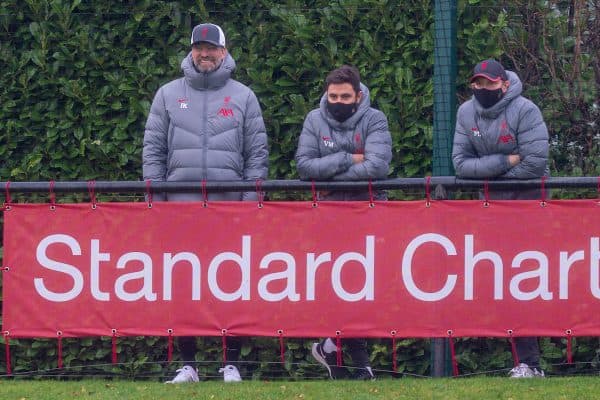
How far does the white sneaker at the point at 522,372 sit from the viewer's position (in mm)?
9352

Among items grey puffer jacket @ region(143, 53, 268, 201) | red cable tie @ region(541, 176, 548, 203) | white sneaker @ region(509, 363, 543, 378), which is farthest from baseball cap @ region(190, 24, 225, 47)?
white sneaker @ region(509, 363, 543, 378)

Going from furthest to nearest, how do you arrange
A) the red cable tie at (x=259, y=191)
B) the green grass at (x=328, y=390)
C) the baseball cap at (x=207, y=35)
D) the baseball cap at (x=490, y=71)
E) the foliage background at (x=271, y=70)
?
the foliage background at (x=271, y=70) → the baseball cap at (x=207, y=35) → the baseball cap at (x=490, y=71) → the red cable tie at (x=259, y=191) → the green grass at (x=328, y=390)

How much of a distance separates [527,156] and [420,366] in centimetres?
212

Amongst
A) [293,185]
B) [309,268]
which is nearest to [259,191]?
[293,185]

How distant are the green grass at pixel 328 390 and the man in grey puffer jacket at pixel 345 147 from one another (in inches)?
9.8

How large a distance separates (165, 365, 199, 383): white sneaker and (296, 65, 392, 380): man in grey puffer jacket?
0.84 m

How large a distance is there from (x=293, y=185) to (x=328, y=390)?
54.0 inches

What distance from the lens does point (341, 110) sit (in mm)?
9625

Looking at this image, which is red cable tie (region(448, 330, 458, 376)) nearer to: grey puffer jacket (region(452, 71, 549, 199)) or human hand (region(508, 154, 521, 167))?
grey puffer jacket (region(452, 71, 549, 199))

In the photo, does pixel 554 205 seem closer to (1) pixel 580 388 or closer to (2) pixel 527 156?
(2) pixel 527 156

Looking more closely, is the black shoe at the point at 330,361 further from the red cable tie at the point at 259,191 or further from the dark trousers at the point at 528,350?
the dark trousers at the point at 528,350

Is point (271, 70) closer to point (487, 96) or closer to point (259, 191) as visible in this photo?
point (259, 191)

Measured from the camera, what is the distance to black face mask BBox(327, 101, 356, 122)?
9617 millimetres

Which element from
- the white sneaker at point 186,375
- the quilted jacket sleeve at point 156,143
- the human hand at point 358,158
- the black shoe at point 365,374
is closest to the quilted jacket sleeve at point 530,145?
the human hand at point 358,158
